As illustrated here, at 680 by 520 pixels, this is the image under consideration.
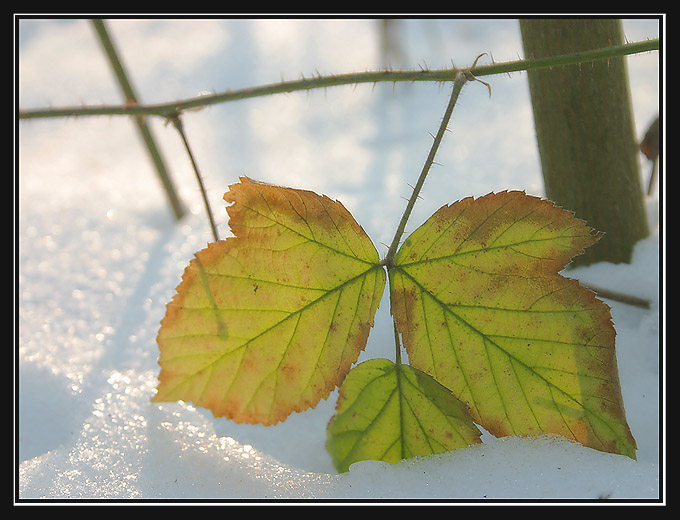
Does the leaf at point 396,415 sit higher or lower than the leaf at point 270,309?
lower

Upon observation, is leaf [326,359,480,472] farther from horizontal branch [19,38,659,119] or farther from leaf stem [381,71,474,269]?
horizontal branch [19,38,659,119]

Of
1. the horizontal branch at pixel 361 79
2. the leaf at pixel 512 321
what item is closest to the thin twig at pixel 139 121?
the horizontal branch at pixel 361 79

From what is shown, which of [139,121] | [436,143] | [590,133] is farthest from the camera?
[139,121]

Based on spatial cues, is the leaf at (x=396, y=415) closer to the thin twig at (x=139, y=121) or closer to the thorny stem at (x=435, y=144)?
the thorny stem at (x=435, y=144)

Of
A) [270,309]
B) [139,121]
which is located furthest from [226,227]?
[270,309]

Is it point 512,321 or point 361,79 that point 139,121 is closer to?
point 361,79

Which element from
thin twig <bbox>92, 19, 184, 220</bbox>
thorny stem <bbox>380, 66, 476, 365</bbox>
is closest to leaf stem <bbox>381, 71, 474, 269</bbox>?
thorny stem <bbox>380, 66, 476, 365</bbox>

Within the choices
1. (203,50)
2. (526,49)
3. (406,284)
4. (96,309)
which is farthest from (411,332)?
(203,50)

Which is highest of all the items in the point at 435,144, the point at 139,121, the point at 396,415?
the point at 139,121
